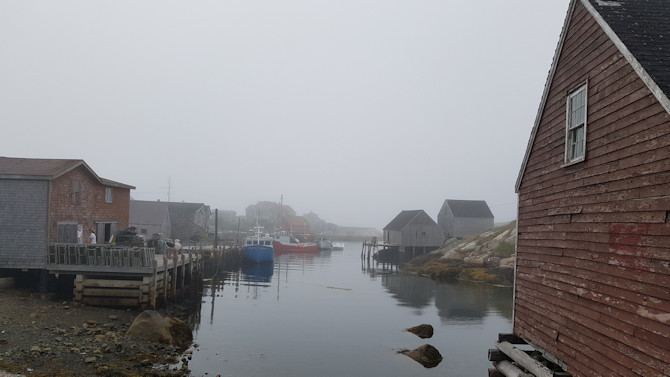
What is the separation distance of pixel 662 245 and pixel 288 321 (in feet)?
75.5

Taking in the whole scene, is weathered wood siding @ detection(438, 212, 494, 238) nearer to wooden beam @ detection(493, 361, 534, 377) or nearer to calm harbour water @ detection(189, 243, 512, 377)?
calm harbour water @ detection(189, 243, 512, 377)

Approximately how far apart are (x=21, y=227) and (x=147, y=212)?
4123 cm

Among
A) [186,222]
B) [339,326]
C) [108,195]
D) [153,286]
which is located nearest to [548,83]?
[339,326]

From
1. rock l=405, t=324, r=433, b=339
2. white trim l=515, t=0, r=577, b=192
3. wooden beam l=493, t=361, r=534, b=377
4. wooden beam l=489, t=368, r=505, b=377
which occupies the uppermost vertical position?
white trim l=515, t=0, r=577, b=192

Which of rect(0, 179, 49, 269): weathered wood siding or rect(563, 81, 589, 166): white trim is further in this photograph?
rect(0, 179, 49, 269): weathered wood siding

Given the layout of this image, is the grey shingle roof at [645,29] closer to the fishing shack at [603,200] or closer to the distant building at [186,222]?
the fishing shack at [603,200]

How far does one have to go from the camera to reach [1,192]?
76.7ft

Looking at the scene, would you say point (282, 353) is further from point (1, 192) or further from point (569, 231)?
point (1, 192)

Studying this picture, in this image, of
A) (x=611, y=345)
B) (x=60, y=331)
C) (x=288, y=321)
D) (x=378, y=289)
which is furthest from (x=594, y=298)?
(x=378, y=289)

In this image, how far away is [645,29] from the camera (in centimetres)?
831

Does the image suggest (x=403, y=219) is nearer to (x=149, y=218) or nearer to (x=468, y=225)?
(x=468, y=225)

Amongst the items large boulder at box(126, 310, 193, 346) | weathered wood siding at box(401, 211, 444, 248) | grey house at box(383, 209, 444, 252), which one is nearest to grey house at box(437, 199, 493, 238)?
grey house at box(383, 209, 444, 252)

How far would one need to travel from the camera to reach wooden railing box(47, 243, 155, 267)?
75.8 feet

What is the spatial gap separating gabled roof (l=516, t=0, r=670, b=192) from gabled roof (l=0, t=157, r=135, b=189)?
2407 cm
